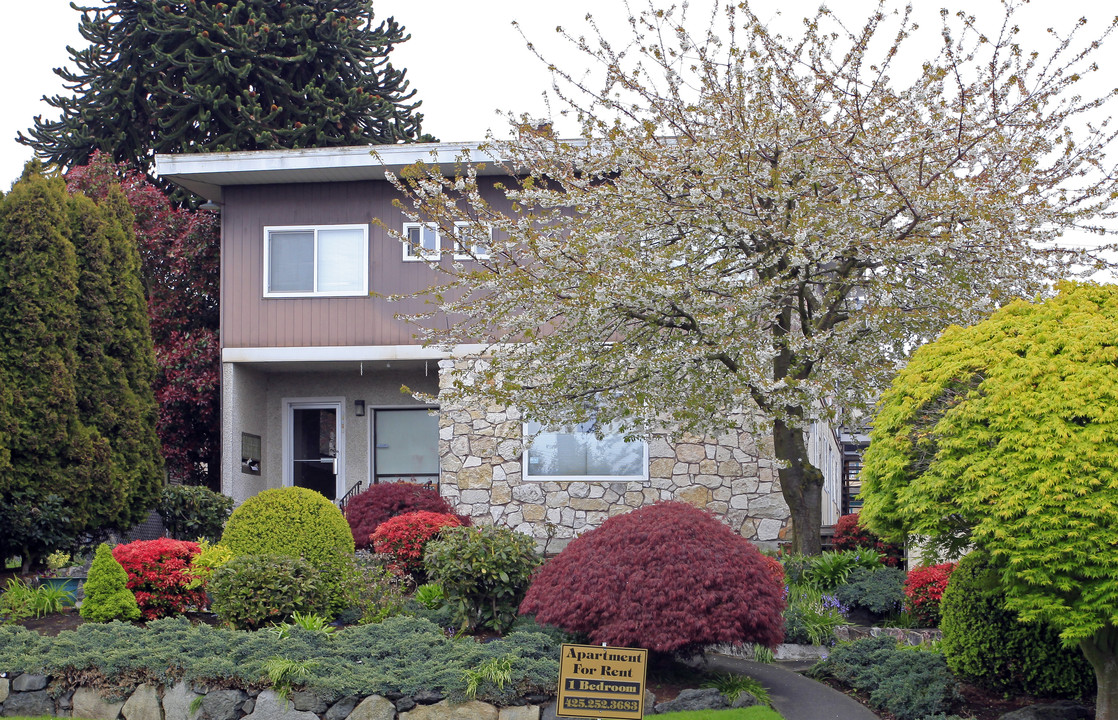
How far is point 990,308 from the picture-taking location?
9.59 m

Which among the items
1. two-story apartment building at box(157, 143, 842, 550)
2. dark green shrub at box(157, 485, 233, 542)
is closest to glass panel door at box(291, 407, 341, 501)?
two-story apartment building at box(157, 143, 842, 550)

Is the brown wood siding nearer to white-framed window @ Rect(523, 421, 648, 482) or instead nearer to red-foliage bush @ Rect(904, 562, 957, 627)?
white-framed window @ Rect(523, 421, 648, 482)

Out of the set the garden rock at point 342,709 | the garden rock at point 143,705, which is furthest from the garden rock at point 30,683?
the garden rock at point 342,709

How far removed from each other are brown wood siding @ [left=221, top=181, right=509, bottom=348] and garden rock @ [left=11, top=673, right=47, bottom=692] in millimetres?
7187

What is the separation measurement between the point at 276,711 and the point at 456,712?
122cm

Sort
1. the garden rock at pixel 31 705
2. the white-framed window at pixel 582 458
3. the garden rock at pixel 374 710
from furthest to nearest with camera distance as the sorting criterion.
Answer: the white-framed window at pixel 582 458
the garden rock at pixel 31 705
the garden rock at pixel 374 710

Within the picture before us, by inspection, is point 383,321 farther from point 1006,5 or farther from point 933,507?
point 933,507

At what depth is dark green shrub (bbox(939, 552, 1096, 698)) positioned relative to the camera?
7145mm

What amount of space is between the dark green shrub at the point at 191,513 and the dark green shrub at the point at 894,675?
8.33 meters

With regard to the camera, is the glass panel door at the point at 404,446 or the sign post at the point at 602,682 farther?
the glass panel door at the point at 404,446

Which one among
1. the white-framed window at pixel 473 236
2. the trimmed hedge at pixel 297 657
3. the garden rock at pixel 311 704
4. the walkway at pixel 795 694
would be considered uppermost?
the white-framed window at pixel 473 236

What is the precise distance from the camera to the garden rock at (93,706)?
748 cm

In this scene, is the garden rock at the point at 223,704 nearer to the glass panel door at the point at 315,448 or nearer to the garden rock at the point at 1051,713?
the garden rock at the point at 1051,713

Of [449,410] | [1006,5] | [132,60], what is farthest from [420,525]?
[132,60]
